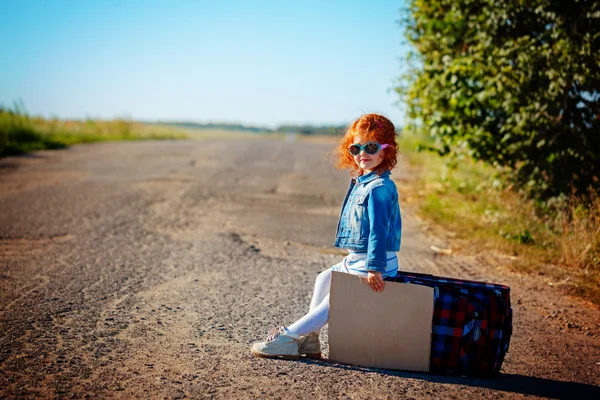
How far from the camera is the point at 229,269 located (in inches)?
208

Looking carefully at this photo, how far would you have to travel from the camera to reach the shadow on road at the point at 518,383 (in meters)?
3.07

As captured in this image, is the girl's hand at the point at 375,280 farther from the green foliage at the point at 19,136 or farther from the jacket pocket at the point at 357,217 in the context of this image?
the green foliage at the point at 19,136

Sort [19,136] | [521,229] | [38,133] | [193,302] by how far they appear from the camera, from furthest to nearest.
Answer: [38,133]
[19,136]
[521,229]
[193,302]

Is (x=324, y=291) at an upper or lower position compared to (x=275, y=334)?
upper

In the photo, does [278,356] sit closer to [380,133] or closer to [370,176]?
[370,176]

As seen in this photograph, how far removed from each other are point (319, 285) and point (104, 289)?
2057mm

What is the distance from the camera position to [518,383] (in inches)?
125

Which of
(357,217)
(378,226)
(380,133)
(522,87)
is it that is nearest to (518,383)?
(378,226)

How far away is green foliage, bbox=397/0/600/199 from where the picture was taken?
6559mm

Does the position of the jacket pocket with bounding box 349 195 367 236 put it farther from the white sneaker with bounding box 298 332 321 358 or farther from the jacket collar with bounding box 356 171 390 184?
the white sneaker with bounding box 298 332 321 358

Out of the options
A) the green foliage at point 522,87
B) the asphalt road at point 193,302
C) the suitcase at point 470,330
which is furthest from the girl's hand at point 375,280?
the green foliage at point 522,87

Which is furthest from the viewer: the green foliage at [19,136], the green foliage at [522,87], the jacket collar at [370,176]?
the green foliage at [19,136]

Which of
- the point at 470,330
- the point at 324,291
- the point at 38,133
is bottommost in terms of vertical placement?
the point at 470,330

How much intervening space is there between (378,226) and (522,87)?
473 centimetres
